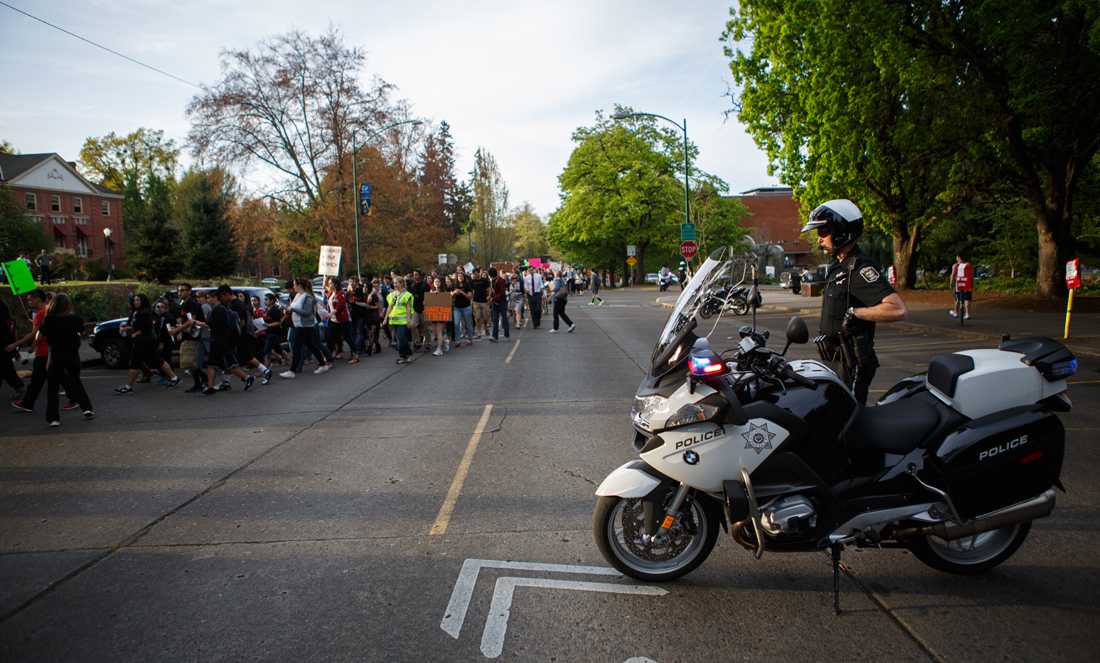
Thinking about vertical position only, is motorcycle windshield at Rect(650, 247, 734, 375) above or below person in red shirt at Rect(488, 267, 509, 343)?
above

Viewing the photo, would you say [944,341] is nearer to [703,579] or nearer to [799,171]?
[799,171]

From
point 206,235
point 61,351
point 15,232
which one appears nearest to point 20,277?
point 61,351

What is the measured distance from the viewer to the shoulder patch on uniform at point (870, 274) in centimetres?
476

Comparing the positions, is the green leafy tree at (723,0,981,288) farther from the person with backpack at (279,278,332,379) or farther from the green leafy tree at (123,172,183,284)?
the green leafy tree at (123,172,183,284)

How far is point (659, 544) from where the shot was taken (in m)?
3.71

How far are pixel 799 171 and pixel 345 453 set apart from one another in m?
22.8

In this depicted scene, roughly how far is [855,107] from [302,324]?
59.2ft

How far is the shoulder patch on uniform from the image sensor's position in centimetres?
476

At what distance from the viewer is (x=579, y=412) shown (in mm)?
8391

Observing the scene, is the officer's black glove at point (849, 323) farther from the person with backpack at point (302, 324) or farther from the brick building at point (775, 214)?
the brick building at point (775, 214)

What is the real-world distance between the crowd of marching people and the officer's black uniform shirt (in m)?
8.82

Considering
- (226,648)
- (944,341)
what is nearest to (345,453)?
(226,648)

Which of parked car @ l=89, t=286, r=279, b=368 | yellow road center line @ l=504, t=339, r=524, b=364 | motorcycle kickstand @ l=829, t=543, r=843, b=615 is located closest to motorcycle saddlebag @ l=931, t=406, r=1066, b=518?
motorcycle kickstand @ l=829, t=543, r=843, b=615

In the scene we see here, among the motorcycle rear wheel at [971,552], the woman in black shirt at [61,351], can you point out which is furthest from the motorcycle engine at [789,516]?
the woman in black shirt at [61,351]
